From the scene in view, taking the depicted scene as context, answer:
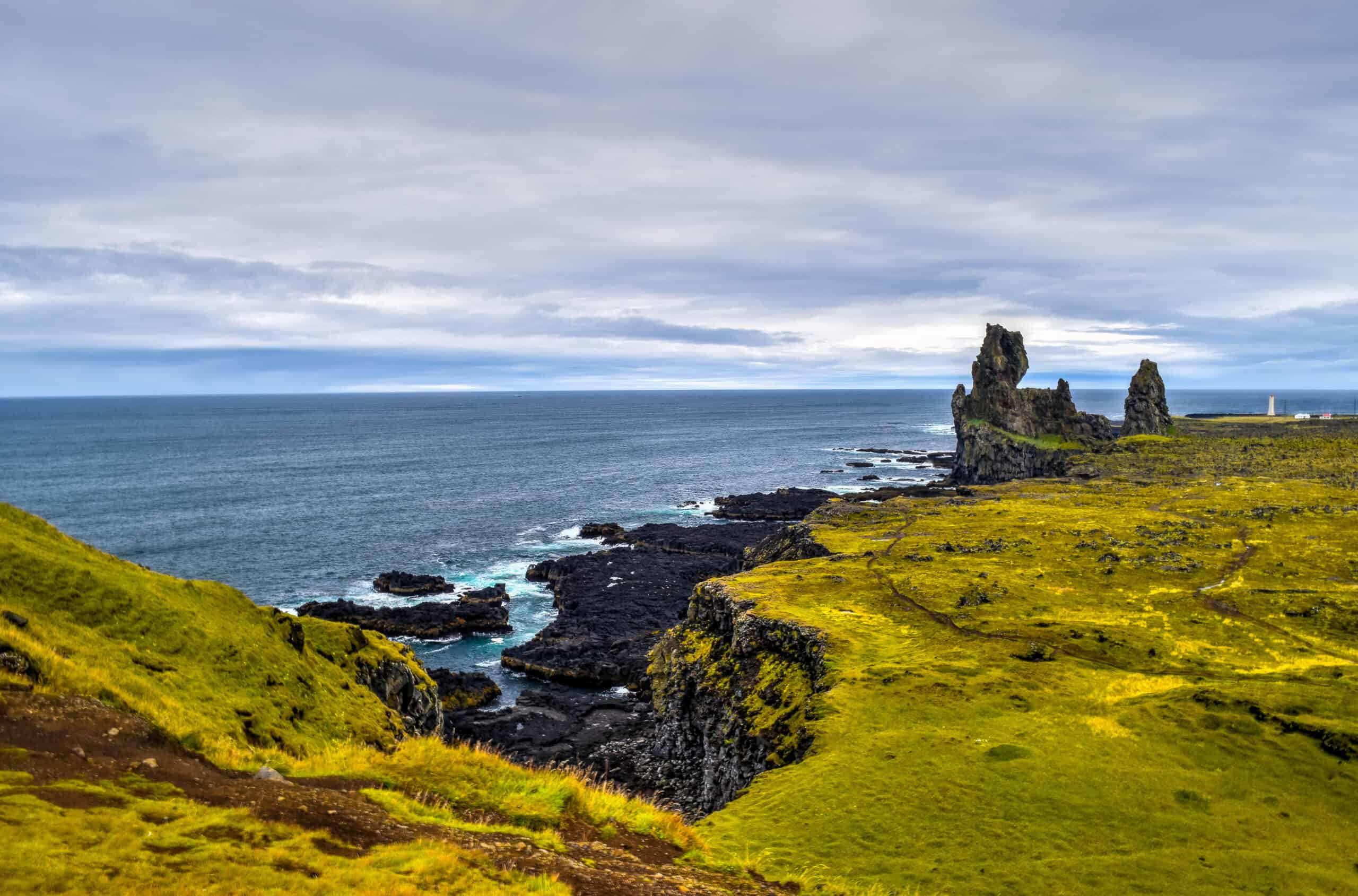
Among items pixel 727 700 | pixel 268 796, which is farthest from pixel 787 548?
pixel 268 796

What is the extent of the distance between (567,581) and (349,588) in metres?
25.7

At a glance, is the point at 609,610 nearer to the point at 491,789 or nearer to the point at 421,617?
the point at 421,617

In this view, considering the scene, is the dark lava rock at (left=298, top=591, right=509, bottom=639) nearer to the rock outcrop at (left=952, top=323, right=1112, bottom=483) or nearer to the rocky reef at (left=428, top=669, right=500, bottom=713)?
the rocky reef at (left=428, top=669, right=500, bottom=713)

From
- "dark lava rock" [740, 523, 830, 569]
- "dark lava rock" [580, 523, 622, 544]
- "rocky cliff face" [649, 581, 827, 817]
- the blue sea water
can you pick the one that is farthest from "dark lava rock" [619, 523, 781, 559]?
"rocky cliff face" [649, 581, 827, 817]

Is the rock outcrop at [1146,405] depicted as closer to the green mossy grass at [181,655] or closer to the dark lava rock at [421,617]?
the dark lava rock at [421,617]

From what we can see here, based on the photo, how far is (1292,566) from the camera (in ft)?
178

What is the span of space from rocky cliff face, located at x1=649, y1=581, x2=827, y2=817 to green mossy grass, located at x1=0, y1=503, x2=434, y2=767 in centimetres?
1713

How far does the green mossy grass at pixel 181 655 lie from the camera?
18.0m

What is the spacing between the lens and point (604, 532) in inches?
4400

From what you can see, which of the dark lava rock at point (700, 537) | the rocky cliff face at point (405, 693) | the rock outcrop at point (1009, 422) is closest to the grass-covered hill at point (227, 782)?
the rocky cliff face at point (405, 693)

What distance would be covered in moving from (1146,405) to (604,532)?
140217 mm

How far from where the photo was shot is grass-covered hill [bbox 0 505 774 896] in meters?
12.4

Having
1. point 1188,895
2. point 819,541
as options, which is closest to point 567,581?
point 819,541

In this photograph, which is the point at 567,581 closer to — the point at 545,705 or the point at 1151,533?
the point at 545,705
